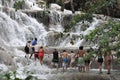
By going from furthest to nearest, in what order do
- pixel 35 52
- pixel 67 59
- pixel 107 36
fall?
pixel 35 52
pixel 67 59
pixel 107 36

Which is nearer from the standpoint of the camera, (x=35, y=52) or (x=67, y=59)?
(x=67, y=59)

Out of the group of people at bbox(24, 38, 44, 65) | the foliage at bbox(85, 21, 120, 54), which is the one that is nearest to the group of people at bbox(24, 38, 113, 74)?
the group of people at bbox(24, 38, 44, 65)

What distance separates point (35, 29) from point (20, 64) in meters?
13.2

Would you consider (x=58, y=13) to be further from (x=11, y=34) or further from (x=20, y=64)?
(x=20, y=64)

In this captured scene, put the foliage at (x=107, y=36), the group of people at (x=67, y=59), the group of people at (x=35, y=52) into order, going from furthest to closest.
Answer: the group of people at (x=35, y=52)
the group of people at (x=67, y=59)
the foliage at (x=107, y=36)

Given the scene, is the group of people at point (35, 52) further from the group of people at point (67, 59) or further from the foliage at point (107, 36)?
the foliage at point (107, 36)

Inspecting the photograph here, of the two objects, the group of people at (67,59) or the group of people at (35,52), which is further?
the group of people at (35,52)

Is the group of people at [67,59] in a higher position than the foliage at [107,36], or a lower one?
lower

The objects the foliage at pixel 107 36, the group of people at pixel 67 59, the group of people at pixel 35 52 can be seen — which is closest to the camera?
the foliage at pixel 107 36

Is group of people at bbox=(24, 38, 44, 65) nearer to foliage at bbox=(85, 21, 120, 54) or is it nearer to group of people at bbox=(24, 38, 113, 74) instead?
group of people at bbox=(24, 38, 113, 74)

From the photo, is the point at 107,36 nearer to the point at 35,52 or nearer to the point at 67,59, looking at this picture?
the point at 67,59

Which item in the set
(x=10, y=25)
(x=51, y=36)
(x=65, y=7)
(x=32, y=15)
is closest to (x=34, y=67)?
(x=51, y=36)

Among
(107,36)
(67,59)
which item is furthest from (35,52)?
(107,36)

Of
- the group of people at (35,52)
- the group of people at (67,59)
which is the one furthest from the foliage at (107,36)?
the group of people at (35,52)
